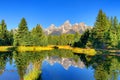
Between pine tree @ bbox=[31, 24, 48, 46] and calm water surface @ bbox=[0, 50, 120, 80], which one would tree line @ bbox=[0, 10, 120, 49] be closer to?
pine tree @ bbox=[31, 24, 48, 46]

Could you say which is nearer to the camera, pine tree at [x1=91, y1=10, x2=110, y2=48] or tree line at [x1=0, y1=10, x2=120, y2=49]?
tree line at [x1=0, y1=10, x2=120, y2=49]

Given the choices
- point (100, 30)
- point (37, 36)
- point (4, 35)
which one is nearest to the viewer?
point (100, 30)

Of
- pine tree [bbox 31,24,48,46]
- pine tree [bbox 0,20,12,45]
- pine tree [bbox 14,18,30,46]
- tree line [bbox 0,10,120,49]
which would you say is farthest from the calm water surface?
pine tree [bbox 0,20,12,45]

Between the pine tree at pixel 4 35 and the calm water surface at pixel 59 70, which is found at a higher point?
the pine tree at pixel 4 35

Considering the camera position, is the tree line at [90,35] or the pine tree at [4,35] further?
the pine tree at [4,35]

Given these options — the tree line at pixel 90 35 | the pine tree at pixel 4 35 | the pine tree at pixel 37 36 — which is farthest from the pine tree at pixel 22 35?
the pine tree at pixel 4 35

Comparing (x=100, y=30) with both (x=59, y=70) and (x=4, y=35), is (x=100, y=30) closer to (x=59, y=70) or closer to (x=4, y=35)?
(x=4, y=35)

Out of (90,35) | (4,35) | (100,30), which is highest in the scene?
(100,30)

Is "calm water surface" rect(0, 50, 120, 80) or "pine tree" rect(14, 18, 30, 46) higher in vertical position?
"pine tree" rect(14, 18, 30, 46)

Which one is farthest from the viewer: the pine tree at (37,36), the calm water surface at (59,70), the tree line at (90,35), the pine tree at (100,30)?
the pine tree at (37,36)

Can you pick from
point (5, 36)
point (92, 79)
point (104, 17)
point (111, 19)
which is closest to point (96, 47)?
point (104, 17)

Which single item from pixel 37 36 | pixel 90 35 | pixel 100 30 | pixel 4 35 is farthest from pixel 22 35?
pixel 100 30

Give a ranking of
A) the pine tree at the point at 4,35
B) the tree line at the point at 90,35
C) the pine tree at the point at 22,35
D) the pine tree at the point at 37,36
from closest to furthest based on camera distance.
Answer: the tree line at the point at 90,35
the pine tree at the point at 22,35
the pine tree at the point at 4,35
the pine tree at the point at 37,36

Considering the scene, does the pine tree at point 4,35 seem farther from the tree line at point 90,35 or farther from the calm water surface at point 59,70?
the calm water surface at point 59,70
